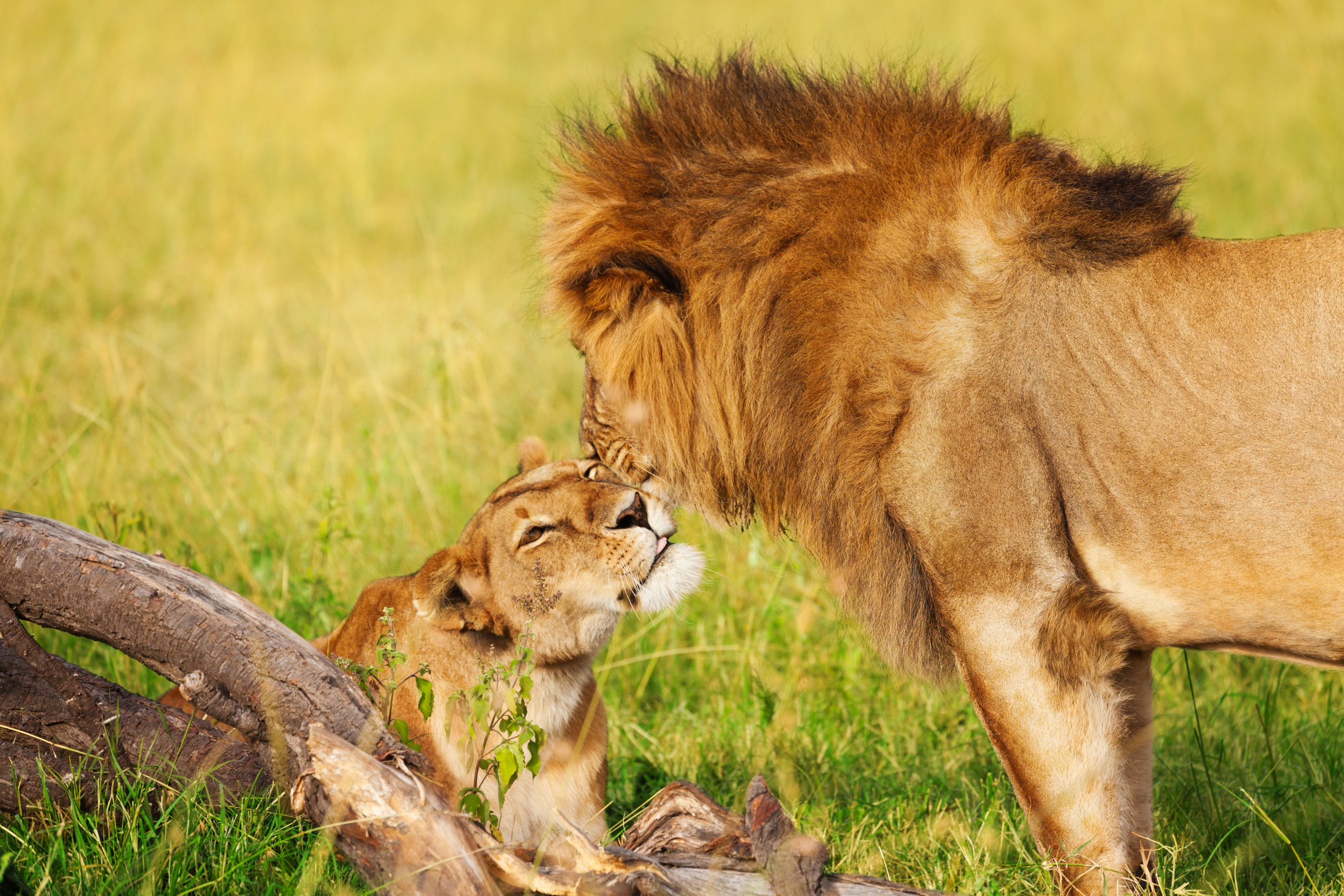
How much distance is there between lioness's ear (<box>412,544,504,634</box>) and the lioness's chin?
34cm

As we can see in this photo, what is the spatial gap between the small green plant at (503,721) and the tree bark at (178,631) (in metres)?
0.18

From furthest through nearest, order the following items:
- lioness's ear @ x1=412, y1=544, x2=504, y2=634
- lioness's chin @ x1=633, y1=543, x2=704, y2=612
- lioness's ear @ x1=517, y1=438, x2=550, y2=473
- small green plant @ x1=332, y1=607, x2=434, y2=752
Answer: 1. lioness's ear @ x1=517, y1=438, x2=550, y2=473
2. lioness's chin @ x1=633, y1=543, x2=704, y2=612
3. lioness's ear @ x1=412, y1=544, x2=504, y2=634
4. small green plant @ x1=332, y1=607, x2=434, y2=752

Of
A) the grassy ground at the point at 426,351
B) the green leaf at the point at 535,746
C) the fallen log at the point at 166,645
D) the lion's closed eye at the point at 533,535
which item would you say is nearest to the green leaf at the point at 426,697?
the fallen log at the point at 166,645

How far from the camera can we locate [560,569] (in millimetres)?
2740

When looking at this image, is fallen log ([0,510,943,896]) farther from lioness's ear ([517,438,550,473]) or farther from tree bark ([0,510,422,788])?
lioness's ear ([517,438,550,473])

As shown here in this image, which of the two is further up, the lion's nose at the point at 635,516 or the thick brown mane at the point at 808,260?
the thick brown mane at the point at 808,260

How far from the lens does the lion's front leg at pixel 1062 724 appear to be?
→ 7.75ft

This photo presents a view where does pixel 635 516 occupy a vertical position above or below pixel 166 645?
above

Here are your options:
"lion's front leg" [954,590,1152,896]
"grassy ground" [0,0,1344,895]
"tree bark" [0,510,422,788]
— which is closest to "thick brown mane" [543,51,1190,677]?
"lion's front leg" [954,590,1152,896]

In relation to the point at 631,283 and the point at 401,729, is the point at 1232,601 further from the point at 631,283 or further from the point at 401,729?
the point at 401,729

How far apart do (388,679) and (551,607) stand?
0.44 meters

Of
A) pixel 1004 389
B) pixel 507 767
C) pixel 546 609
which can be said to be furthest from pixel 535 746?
pixel 1004 389

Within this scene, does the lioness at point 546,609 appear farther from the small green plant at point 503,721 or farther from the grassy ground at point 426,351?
the grassy ground at point 426,351

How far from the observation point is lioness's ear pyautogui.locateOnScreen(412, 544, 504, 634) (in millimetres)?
2680
